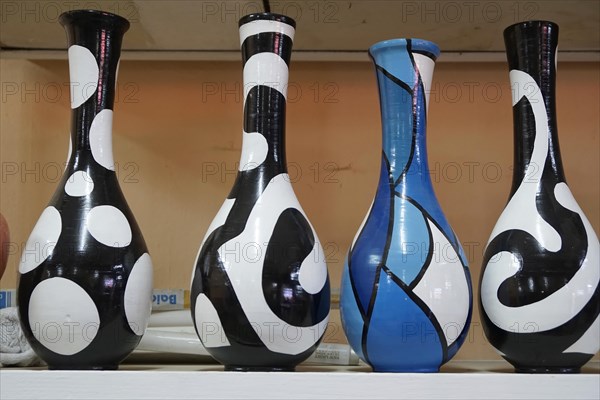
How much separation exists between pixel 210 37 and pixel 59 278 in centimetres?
36

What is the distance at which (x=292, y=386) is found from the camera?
0.58 meters

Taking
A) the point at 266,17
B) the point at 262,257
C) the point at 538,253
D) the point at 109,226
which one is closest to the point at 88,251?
the point at 109,226

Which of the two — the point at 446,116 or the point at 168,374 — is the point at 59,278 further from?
the point at 446,116

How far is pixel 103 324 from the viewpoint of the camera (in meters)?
0.61

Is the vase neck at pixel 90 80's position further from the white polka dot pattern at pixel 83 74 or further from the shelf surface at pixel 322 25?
the shelf surface at pixel 322 25

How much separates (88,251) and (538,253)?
0.36 metres

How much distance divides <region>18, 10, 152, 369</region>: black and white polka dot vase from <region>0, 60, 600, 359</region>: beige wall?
24 centimetres

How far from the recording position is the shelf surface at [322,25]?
2.64 feet

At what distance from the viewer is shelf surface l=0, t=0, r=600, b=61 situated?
80cm

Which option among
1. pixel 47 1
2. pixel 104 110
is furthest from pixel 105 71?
pixel 47 1

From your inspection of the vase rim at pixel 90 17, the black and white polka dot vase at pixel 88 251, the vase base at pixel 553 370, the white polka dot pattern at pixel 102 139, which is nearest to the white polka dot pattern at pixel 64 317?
the black and white polka dot vase at pixel 88 251

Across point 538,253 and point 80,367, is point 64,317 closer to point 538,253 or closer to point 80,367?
point 80,367

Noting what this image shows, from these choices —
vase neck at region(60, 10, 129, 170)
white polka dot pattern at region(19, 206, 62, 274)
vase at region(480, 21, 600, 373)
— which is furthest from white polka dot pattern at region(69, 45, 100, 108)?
vase at region(480, 21, 600, 373)

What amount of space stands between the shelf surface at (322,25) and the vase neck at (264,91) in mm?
133
